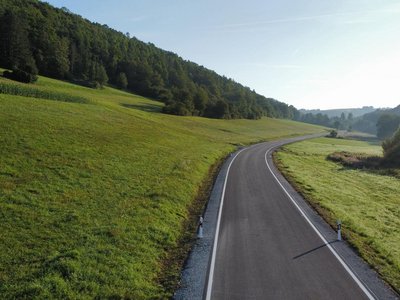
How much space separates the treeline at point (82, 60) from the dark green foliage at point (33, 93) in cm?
878

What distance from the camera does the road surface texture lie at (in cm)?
1222

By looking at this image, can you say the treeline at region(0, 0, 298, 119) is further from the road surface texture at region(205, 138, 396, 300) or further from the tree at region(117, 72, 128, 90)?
the road surface texture at region(205, 138, 396, 300)

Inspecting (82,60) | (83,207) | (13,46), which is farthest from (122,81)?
(83,207)

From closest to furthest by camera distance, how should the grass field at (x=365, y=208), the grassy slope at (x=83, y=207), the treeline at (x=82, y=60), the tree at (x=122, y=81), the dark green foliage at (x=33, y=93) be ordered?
1. the grassy slope at (x=83, y=207)
2. the grass field at (x=365, y=208)
3. the dark green foliage at (x=33, y=93)
4. the treeline at (x=82, y=60)
5. the tree at (x=122, y=81)

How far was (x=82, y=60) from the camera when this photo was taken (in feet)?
360

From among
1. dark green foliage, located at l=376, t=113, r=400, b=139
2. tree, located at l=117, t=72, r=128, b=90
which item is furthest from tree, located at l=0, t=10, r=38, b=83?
dark green foliage, located at l=376, t=113, r=400, b=139

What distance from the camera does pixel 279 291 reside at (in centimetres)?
1204

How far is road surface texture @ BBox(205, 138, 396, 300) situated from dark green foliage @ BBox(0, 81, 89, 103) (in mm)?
34057

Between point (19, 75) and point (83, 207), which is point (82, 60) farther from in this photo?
point (83, 207)

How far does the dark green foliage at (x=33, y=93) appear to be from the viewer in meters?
42.9

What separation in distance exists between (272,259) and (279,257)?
0.45 metres

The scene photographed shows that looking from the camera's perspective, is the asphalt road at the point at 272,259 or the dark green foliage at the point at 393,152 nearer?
the asphalt road at the point at 272,259

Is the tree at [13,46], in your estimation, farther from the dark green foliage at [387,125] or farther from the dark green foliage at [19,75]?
the dark green foliage at [387,125]

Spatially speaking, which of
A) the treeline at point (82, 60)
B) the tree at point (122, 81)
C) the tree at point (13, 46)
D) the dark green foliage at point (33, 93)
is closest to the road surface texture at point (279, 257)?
the dark green foliage at point (33, 93)
